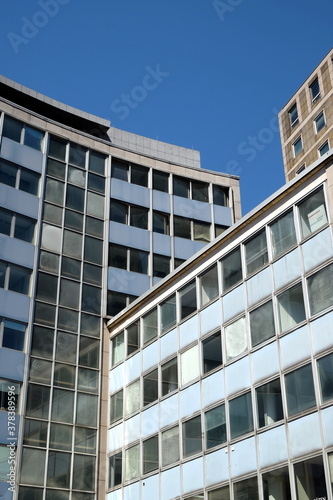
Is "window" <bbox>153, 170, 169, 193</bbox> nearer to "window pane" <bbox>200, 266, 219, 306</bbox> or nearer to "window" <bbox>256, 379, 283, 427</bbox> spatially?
"window pane" <bbox>200, 266, 219, 306</bbox>

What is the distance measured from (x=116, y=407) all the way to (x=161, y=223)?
12181mm

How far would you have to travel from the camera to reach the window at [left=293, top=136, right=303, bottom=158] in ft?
179

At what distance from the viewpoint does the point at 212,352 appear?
2589 centimetres

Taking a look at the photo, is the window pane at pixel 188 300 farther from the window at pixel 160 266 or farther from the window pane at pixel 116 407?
the window at pixel 160 266

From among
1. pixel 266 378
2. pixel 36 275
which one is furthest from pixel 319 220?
pixel 36 275

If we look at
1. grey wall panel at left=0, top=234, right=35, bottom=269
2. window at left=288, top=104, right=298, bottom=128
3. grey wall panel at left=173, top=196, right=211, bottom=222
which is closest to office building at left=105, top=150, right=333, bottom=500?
grey wall panel at left=0, top=234, right=35, bottom=269

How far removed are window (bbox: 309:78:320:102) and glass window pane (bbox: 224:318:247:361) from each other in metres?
32.9

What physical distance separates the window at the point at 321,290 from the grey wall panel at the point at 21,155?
18964 millimetres

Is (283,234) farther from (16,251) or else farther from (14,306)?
(16,251)

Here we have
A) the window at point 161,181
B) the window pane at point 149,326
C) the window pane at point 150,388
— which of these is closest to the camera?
the window pane at point 150,388

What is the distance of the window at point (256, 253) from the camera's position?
24531 mm

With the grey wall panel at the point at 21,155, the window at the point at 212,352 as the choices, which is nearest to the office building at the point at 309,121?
the grey wall panel at the point at 21,155

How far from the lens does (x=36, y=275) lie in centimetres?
3272

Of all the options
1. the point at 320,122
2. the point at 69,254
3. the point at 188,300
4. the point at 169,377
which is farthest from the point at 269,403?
the point at 320,122
